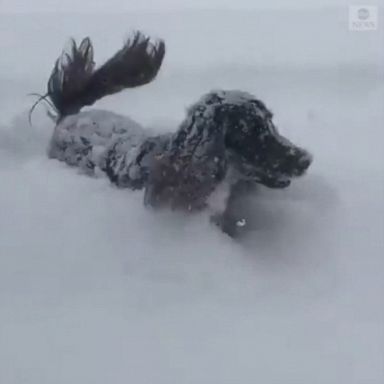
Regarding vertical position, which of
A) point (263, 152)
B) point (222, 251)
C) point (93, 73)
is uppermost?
point (93, 73)

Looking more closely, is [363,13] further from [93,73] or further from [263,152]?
[93,73]

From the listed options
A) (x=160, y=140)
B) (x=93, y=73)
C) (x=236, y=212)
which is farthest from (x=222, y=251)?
(x=93, y=73)

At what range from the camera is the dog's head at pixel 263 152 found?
113 cm

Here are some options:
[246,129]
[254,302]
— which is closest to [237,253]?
[254,302]

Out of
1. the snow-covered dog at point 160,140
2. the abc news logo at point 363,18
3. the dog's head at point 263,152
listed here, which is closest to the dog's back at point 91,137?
the snow-covered dog at point 160,140

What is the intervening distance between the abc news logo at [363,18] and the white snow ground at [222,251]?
11 millimetres

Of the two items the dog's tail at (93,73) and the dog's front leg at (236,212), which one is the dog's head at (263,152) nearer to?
the dog's front leg at (236,212)

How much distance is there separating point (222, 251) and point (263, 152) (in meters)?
0.15

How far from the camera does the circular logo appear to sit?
112 centimetres

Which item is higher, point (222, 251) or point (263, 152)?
point (263, 152)

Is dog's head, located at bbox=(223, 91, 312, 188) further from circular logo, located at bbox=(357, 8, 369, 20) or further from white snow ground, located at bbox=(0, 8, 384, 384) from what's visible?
circular logo, located at bbox=(357, 8, 369, 20)

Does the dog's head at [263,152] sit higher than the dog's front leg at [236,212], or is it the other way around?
the dog's head at [263,152]

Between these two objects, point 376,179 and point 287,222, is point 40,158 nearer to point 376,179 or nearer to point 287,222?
point 287,222

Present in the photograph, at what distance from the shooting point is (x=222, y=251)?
1.13 m
